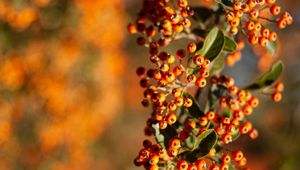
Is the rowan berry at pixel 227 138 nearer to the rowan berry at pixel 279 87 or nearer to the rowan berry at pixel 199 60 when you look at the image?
the rowan berry at pixel 199 60

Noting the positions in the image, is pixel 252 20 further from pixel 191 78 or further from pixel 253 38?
pixel 191 78

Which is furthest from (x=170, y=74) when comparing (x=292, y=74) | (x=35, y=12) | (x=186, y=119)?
(x=292, y=74)

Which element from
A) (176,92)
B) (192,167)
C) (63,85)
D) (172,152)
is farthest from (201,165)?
(63,85)

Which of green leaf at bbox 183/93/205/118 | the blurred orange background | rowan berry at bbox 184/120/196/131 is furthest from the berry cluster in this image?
the blurred orange background

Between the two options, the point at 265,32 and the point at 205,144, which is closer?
the point at 205,144

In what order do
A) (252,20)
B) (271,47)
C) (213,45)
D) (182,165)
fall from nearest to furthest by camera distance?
1. (182,165)
2. (213,45)
3. (252,20)
4. (271,47)

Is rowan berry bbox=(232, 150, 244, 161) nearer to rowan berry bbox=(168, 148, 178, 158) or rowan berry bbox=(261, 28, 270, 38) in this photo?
rowan berry bbox=(168, 148, 178, 158)

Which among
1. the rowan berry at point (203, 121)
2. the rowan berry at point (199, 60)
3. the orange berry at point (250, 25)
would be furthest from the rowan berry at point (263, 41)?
the rowan berry at point (203, 121)
